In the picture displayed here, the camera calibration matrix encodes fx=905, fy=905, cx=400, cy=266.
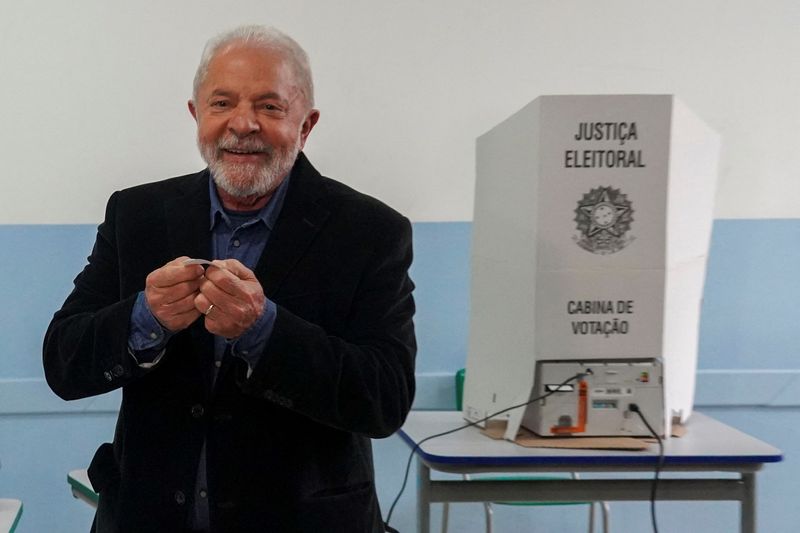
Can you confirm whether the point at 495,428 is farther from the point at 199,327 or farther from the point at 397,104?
the point at 397,104

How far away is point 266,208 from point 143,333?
31 cm

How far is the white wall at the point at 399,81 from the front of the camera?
2.96 m

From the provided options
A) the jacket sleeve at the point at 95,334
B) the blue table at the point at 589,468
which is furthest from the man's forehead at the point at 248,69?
the blue table at the point at 589,468

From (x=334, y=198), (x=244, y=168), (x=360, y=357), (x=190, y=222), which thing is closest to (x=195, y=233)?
(x=190, y=222)

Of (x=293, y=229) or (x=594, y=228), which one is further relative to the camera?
(x=594, y=228)

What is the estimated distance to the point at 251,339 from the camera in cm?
129

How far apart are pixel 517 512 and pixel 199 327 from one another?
2130mm

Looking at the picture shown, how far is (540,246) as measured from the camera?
1.96 metres

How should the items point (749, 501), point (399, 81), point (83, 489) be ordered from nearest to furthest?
1. point (749, 501)
2. point (83, 489)
3. point (399, 81)

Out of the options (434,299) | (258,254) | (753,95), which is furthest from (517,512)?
(258,254)

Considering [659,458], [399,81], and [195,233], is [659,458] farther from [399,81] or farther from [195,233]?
[399,81]

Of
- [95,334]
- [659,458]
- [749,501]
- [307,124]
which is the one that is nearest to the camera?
[95,334]

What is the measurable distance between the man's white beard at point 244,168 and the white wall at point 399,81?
5.29ft

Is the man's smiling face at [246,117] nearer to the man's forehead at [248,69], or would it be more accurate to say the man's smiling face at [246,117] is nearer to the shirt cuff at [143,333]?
the man's forehead at [248,69]
